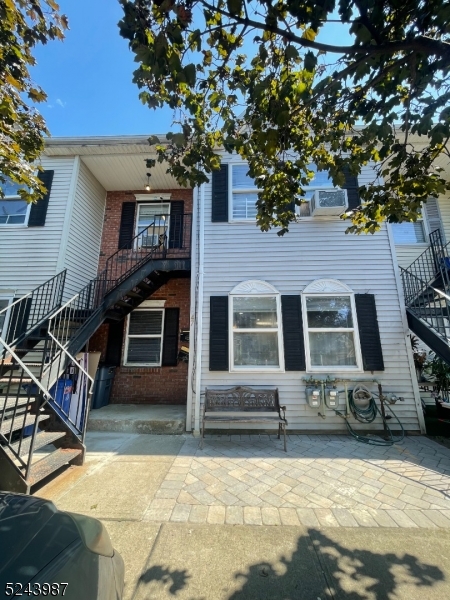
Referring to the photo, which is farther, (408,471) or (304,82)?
(408,471)

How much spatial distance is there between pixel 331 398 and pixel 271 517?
302 cm

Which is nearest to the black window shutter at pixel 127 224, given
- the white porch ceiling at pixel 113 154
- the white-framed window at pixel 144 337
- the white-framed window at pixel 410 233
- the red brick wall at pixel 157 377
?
the white porch ceiling at pixel 113 154

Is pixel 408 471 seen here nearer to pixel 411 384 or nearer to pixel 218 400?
pixel 411 384

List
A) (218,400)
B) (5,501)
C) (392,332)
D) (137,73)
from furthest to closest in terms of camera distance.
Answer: (392,332), (218,400), (137,73), (5,501)

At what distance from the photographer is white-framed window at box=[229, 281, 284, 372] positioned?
18.1 feet

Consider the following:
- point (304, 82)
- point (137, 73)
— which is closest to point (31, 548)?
point (137, 73)

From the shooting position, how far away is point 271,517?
260 centimetres

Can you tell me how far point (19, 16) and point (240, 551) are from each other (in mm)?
6205

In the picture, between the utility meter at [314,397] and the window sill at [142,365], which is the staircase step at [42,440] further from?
the utility meter at [314,397]

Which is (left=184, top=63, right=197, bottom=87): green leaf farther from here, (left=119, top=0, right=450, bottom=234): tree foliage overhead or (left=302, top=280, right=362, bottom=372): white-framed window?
(left=302, top=280, right=362, bottom=372): white-framed window

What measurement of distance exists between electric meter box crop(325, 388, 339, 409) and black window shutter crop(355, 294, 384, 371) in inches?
33.4

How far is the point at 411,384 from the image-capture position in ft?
17.3

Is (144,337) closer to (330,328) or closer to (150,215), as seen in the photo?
(150,215)

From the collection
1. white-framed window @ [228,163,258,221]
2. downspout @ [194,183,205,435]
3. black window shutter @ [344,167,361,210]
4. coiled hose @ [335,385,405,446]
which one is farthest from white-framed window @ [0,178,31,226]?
coiled hose @ [335,385,405,446]
